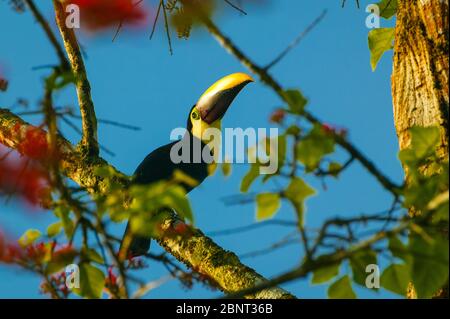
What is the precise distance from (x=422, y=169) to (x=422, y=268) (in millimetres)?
718

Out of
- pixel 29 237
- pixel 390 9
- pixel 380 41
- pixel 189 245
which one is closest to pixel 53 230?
pixel 29 237

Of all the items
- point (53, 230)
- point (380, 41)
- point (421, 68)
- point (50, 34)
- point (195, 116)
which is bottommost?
point (53, 230)

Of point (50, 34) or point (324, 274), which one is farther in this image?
point (50, 34)

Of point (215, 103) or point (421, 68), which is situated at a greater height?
point (215, 103)

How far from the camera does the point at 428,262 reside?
155 cm

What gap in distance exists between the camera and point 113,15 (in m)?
2.73

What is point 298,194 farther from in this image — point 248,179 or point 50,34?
point 50,34

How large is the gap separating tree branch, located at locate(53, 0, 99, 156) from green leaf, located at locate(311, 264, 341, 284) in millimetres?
1442

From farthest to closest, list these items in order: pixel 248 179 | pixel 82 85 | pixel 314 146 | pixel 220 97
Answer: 1. pixel 220 97
2. pixel 82 85
3. pixel 248 179
4. pixel 314 146

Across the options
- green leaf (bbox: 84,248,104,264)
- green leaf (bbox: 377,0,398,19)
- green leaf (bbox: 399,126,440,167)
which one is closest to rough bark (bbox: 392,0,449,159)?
green leaf (bbox: 377,0,398,19)

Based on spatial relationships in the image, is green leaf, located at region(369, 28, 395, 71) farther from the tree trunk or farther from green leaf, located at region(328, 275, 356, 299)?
green leaf, located at region(328, 275, 356, 299)

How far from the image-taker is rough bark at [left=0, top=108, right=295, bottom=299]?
2521 mm

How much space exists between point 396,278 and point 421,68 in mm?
931

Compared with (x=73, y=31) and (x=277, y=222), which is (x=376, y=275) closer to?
(x=277, y=222)
